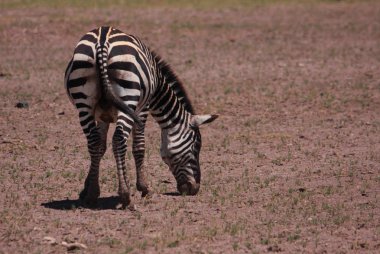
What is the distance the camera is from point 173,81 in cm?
977

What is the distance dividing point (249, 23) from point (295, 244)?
1677cm

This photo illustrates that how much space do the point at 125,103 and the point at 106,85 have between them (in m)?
0.27

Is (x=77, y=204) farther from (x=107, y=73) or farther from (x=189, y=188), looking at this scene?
(x=107, y=73)

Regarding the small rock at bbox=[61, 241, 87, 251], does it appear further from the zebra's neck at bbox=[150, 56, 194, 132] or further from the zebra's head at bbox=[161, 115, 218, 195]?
the zebra's neck at bbox=[150, 56, 194, 132]

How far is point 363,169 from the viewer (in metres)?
11.0

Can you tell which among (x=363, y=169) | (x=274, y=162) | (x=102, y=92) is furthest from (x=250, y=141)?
(x=102, y=92)

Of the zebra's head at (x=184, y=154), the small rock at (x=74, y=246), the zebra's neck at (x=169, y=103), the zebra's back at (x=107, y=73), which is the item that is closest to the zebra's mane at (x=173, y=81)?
the zebra's neck at (x=169, y=103)

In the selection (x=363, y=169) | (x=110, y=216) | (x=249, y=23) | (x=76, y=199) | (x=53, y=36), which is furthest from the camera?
(x=249, y=23)

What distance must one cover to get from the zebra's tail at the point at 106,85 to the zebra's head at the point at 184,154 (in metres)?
1.14

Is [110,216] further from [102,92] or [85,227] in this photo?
[102,92]

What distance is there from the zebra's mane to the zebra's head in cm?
21

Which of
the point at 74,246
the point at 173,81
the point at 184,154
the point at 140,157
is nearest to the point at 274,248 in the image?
the point at 74,246

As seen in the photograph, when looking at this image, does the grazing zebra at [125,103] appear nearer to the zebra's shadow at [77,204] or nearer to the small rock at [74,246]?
the zebra's shadow at [77,204]

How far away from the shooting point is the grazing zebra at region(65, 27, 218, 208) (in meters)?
8.66
